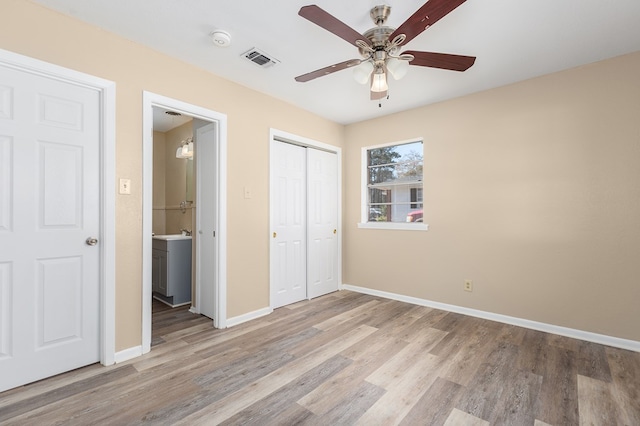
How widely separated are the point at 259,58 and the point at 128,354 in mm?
2750

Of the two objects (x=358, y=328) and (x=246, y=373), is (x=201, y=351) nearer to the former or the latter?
(x=246, y=373)

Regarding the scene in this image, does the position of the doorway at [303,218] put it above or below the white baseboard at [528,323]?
above

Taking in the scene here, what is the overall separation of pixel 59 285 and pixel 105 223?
1.70 feet

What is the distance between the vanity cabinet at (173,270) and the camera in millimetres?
3816

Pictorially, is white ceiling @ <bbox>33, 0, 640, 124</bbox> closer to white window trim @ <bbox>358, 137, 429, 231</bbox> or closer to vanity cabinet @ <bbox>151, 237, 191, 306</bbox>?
white window trim @ <bbox>358, 137, 429, 231</bbox>

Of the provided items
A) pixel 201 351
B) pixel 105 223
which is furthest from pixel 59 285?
pixel 201 351

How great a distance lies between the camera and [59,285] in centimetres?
213

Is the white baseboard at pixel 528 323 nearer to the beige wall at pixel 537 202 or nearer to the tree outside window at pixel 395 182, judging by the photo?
the beige wall at pixel 537 202

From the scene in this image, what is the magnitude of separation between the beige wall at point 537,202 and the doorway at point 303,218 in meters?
0.97

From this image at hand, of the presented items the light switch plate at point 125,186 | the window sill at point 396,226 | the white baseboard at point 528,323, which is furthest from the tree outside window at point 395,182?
the light switch plate at point 125,186

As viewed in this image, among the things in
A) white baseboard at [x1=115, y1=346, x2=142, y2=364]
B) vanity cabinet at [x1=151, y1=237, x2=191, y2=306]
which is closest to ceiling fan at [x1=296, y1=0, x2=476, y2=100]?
white baseboard at [x1=115, y1=346, x2=142, y2=364]

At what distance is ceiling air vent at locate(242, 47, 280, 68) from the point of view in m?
2.57

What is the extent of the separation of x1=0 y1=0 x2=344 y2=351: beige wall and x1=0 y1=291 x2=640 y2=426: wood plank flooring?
49 centimetres

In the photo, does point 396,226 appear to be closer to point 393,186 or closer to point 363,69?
Result: point 393,186
